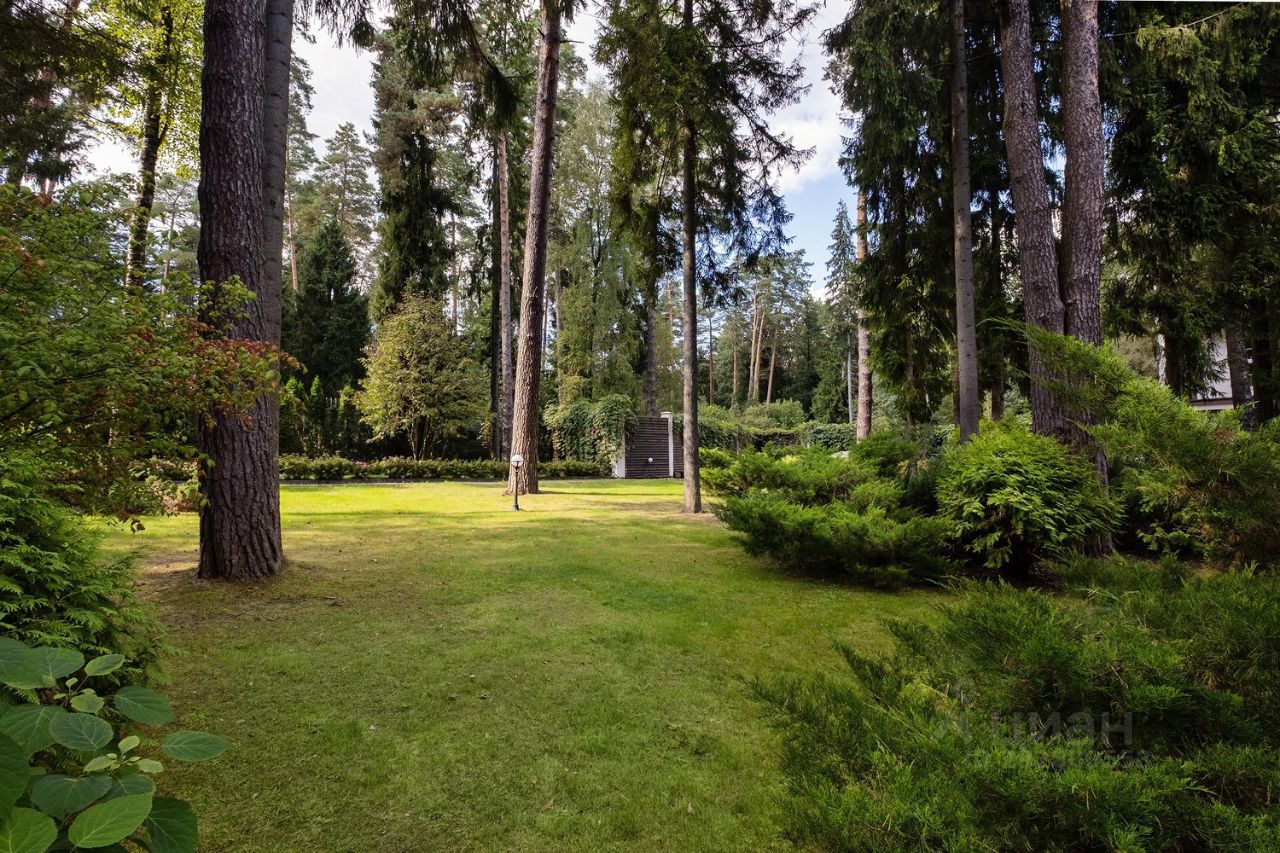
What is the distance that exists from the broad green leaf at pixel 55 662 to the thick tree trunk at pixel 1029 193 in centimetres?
642

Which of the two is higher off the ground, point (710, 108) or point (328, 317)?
point (328, 317)

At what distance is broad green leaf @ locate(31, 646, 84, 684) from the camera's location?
84cm

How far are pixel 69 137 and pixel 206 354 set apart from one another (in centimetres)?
1083

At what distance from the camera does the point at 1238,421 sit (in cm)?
161

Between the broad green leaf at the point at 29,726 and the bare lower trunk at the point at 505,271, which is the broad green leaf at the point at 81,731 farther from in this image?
the bare lower trunk at the point at 505,271

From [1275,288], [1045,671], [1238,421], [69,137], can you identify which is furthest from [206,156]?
[1275,288]

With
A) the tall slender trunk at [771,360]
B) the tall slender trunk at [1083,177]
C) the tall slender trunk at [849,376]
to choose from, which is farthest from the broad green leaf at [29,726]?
the tall slender trunk at [771,360]

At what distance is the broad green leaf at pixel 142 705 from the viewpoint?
906 mm

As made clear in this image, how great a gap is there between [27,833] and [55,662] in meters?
0.35

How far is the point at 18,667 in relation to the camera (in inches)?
31.4

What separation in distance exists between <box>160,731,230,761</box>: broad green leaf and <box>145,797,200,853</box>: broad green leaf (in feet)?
0.20

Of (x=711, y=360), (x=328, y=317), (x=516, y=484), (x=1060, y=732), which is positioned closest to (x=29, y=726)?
(x=1060, y=732)

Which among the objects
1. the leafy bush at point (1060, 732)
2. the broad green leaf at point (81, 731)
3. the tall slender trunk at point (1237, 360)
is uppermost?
the tall slender trunk at point (1237, 360)

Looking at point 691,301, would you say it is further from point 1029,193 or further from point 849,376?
point 849,376
